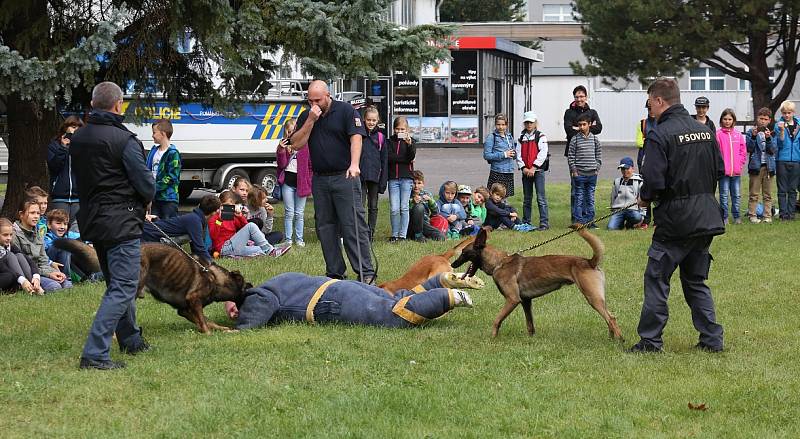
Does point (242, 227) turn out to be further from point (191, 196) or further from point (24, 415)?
point (191, 196)

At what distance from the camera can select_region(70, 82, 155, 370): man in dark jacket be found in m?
7.06

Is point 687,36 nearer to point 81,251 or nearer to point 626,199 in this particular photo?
point 626,199

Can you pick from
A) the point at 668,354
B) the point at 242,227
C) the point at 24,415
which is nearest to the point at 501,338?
the point at 668,354

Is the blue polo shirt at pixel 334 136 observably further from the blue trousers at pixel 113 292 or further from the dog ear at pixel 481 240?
the blue trousers at pixel 113 292

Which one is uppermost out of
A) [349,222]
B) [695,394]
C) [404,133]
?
[404,133]

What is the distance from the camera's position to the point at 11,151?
15094mm

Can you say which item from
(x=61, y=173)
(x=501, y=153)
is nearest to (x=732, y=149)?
(x=501, y=153)

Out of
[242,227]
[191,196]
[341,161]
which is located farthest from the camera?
[191,196]

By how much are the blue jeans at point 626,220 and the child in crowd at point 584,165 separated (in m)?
0.38

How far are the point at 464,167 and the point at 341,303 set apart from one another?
71.7ft

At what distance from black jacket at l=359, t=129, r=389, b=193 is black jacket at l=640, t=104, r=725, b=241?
7.33m

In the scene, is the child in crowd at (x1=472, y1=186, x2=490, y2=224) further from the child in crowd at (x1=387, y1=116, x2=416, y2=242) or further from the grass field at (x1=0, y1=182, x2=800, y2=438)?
the grass field at (x1=0, y1=182, x2=800, y2=438)

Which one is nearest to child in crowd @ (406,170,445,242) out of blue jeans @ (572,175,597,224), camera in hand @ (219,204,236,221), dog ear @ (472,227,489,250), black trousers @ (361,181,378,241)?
black trousers @ (361,181,378,241)

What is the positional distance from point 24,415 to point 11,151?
9.93 m
